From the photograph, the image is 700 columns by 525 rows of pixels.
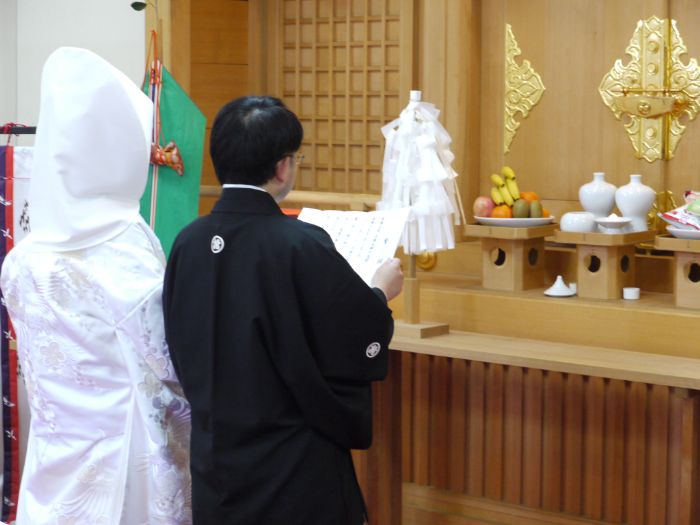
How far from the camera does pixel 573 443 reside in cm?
354

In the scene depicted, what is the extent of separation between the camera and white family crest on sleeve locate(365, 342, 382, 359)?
2145 mm

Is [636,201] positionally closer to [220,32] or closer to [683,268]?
[683,268]

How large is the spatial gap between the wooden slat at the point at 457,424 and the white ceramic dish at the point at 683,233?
0.86 m

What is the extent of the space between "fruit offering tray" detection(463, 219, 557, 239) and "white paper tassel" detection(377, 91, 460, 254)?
0.26 metres

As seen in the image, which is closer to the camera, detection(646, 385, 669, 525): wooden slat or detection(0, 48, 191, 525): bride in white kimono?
detection(0, 48, 191, 525): bride in white kimono

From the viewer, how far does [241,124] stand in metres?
2.08

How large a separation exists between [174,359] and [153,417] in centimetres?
16

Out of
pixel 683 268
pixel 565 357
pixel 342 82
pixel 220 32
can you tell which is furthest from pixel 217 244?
pixel 220 32

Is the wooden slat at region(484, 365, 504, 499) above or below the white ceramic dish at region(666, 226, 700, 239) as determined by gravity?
below

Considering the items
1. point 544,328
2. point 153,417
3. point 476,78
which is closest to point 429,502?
point 544,328

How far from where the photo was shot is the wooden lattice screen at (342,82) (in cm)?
425

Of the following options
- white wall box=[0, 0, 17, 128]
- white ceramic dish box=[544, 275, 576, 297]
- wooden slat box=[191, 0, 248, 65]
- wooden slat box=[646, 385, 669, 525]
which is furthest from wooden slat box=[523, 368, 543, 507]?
white wall box=[0, 0, 17, 128]

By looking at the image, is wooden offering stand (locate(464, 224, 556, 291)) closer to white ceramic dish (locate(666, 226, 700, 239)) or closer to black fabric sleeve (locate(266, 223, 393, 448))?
white ceramic dish (locate(666, 226, 700, 239))

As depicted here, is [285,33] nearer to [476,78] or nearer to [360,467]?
[476,78]
